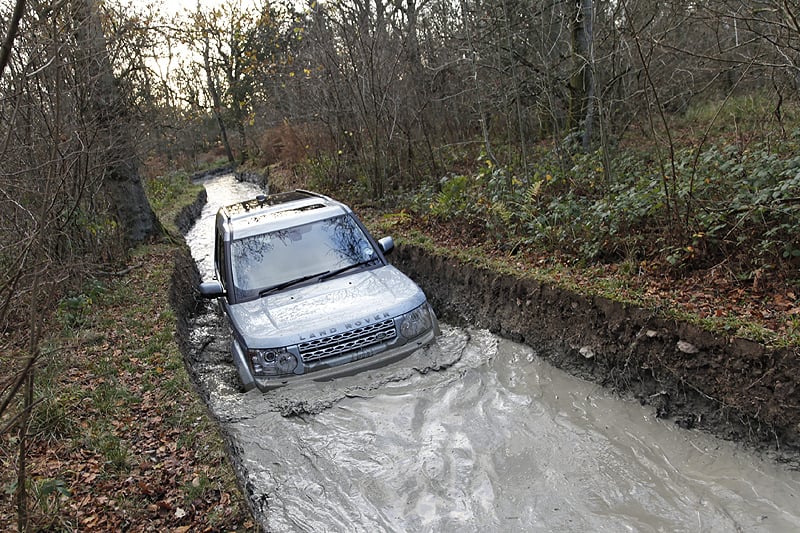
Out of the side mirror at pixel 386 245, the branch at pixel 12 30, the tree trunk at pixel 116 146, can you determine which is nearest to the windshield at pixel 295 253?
the side mirror at pixel 386 245

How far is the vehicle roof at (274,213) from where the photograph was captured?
6812 mm

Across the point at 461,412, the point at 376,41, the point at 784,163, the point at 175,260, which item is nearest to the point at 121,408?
the point at 461,412

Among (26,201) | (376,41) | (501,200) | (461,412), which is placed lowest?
(461,412)

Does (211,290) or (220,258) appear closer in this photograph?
(211,290)

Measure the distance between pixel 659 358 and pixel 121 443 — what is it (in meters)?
4.52

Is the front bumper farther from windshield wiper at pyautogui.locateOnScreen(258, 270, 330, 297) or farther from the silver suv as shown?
windshield wiper at pyautogui.locateOnScreen(258, 270, 330, 297)

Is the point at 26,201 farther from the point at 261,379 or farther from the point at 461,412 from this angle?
the point at 461,412

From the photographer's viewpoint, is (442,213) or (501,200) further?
(442,213)

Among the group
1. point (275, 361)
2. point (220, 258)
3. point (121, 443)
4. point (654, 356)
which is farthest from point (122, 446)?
point (654, 356)

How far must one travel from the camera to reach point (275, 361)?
206 inches

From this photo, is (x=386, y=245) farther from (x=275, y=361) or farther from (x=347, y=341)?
(x=275, y=361)

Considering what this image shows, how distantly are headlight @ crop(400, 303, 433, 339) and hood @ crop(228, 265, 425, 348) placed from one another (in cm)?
7

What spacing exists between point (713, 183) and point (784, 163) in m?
0.71

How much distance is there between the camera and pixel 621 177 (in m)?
8.36
